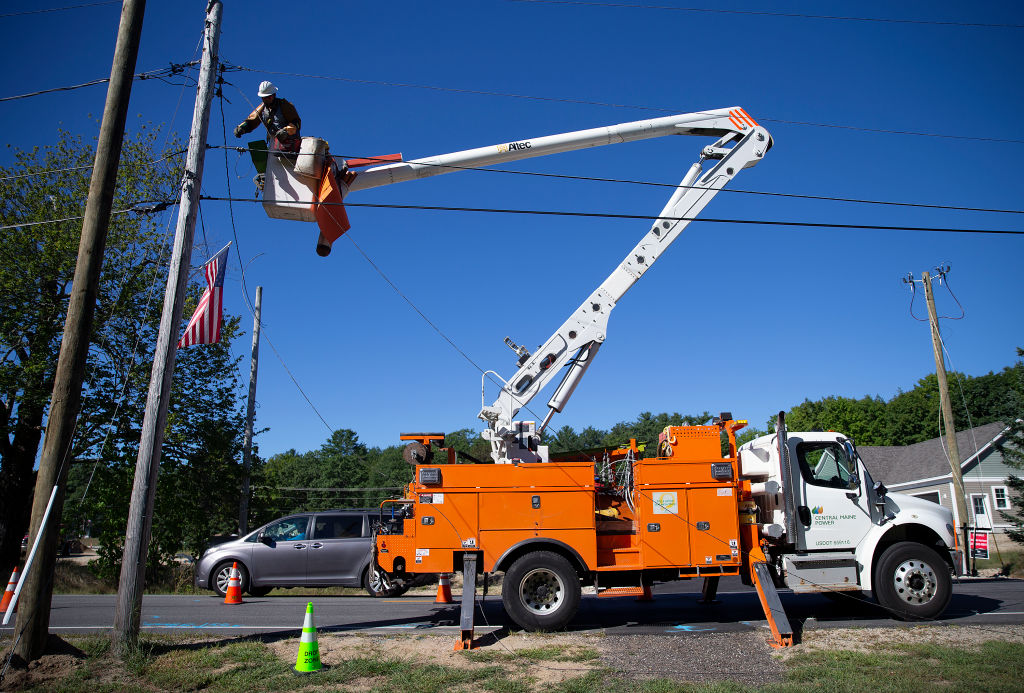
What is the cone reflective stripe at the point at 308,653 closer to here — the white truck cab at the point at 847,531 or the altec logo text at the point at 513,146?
the white truck cab at the point at 847,531

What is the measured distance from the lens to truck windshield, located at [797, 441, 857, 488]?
376 inches

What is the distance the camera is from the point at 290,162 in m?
8.68

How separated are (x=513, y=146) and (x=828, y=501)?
684cm

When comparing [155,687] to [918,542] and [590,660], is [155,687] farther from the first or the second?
[918,542]

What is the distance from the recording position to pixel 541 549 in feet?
28.9

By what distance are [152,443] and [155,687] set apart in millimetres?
2607

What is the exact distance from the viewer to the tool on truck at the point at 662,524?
873 cm

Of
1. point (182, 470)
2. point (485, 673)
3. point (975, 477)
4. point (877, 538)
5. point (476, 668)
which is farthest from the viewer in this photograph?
point (975, 477)

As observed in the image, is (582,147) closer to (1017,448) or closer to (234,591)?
(234,591)

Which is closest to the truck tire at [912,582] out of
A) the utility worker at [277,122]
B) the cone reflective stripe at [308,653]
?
the cone reflective stripe at [308,653]

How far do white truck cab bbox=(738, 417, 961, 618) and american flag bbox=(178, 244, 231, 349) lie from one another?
322 inches

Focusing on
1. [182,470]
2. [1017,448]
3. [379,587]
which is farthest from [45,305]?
[1017,448]

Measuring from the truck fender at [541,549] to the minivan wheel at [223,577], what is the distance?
6807 millimetres

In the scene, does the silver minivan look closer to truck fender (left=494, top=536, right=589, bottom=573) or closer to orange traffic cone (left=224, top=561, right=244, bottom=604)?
orange traffic cone (left=224, top=561, right=244, bottom=604)
